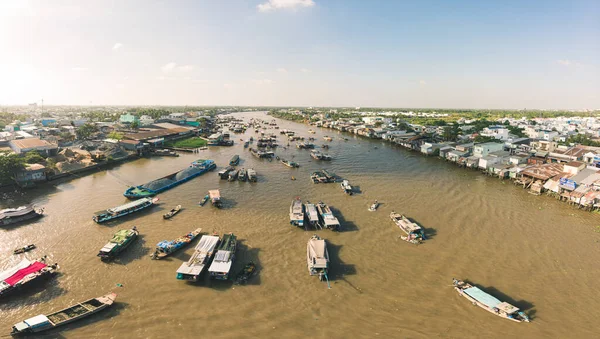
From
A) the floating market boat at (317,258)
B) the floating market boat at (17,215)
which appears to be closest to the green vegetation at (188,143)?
the floating market boat at (17,215)

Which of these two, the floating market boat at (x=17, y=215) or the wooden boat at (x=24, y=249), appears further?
the floating market boat at (x=17, y=215)

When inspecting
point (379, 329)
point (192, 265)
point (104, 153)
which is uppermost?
point (104, 153)

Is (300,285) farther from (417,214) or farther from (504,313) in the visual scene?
(417,214)

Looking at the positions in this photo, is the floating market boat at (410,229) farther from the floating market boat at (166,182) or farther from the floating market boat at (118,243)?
the floating market boat at (166,182)

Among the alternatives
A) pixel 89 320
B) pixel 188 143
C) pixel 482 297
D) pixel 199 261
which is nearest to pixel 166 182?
pixel 199 261

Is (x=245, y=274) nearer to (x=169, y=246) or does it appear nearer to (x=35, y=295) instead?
(x=169, y=246)

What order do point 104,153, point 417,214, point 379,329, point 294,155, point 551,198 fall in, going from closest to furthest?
point 379,329 < point 417,214 < point 551,198 < point 104,153 < point 294,155

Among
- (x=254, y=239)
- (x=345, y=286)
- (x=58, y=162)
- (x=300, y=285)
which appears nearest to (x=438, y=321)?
(x=345, y=286)
